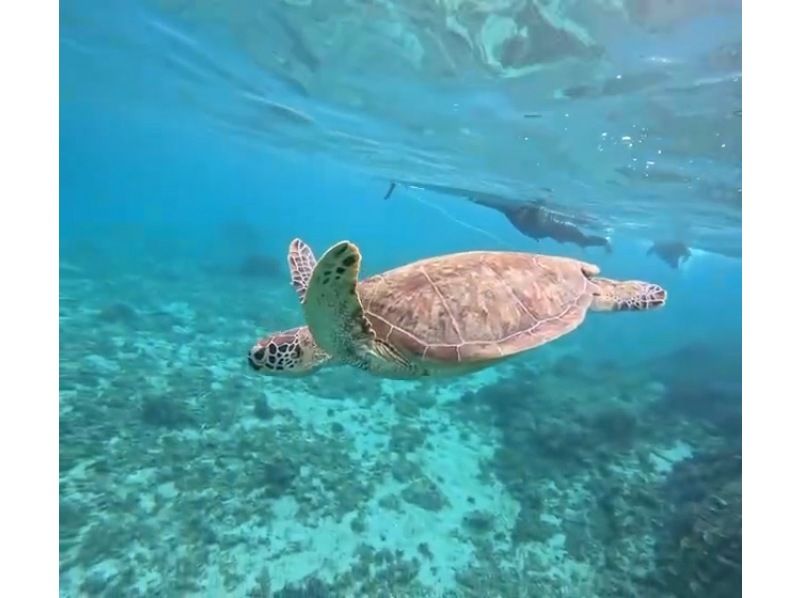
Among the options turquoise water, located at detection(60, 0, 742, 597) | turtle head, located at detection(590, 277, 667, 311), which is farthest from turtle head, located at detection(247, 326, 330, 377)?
turtle head, located at detection(590, 277, 667, 311)

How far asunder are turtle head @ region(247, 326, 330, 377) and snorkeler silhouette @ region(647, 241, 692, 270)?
7.85 meters

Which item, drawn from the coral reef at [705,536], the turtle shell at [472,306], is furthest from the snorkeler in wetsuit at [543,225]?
the turtle shell at [472,306]

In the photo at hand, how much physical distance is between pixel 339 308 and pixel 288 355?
0.47m

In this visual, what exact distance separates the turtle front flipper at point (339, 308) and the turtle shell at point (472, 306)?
137 mm

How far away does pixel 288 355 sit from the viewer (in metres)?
2.45

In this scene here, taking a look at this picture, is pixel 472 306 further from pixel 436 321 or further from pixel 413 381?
pixel 413 381

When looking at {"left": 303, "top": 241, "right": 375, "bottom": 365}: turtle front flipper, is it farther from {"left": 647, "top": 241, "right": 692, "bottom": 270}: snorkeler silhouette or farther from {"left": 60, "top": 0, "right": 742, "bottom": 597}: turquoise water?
{"left": 647, "top": 241, "right": 692, "bottom": 270}: snorkeler silhouette

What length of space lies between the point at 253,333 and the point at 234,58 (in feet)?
10.6

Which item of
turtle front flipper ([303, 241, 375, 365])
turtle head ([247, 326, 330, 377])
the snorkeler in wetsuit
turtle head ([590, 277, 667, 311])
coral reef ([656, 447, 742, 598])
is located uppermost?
the snorkeler in wetsuit

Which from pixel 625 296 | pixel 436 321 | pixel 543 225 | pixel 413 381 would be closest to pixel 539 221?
pixel 543 225

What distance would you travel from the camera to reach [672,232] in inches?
323

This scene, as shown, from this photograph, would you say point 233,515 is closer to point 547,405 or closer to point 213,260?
point 547,405

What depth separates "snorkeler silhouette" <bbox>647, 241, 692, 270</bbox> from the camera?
29.5 ft
